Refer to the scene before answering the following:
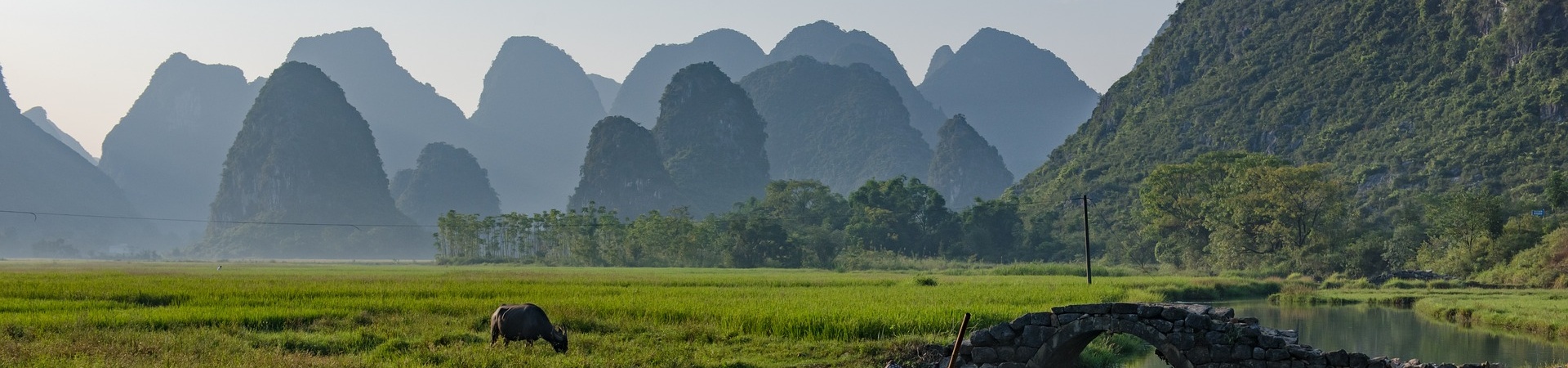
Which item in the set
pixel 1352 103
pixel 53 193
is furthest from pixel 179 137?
pixel 1352 103

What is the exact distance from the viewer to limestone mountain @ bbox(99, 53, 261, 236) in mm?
182000

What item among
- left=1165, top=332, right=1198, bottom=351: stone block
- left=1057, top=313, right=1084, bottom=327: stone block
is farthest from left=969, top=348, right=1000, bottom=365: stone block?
left=1165, top=332, right=1198, bottom=351: stone block

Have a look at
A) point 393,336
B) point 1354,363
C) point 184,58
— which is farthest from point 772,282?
point 184,58

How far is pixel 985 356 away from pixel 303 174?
5199 inches

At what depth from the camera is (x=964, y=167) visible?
141375mm

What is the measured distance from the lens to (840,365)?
11.0 m

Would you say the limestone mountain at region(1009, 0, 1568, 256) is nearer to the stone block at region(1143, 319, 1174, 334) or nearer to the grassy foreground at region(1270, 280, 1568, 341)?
the grassy foreground at region(1270, 280, 1568, 341)

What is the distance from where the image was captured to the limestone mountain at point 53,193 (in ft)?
422

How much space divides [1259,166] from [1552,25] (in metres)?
21.4

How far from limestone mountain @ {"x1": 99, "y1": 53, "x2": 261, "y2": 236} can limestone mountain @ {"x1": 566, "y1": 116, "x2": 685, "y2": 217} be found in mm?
92103

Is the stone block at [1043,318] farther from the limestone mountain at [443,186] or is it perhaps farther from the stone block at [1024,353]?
the limestone mountain at [443,186]

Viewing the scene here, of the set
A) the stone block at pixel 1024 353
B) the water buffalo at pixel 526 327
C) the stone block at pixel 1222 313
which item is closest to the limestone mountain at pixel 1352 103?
Result: the stone block at pixel 1222 313

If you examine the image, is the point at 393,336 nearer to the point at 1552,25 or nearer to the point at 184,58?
the point at 1552,25

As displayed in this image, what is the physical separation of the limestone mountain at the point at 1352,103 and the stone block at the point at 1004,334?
121ft
